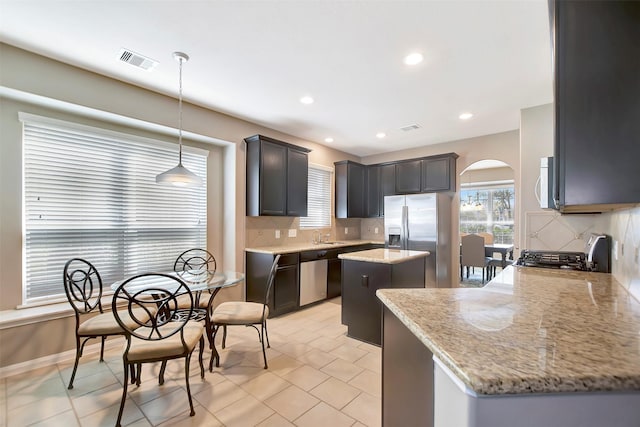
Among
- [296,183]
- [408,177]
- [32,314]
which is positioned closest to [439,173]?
[408,177]

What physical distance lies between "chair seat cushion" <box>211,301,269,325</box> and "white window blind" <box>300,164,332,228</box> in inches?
93.8

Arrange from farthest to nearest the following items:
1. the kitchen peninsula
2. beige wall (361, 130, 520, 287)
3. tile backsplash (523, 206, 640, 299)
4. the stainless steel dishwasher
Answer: beige wall (361, 130, 520, 287) → the stainless steel dishwasher → the kitchen peninsula → tile backsplash (523, 206, 640, 299)

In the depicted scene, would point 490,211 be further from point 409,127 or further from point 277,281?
point 277,281

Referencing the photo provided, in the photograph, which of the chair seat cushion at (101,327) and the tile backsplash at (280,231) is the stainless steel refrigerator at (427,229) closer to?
the tile backsplash at (280,231)

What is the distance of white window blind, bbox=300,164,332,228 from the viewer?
5.14 metres

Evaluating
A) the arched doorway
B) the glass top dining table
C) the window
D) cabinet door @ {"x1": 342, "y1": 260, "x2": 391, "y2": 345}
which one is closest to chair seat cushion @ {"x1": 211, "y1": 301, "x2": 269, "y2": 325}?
the glass top dining table

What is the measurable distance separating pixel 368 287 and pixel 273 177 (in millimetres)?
2038

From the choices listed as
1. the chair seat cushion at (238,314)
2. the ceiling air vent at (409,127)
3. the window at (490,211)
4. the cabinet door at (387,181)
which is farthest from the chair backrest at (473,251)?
the chair seat cushion at (238,314)

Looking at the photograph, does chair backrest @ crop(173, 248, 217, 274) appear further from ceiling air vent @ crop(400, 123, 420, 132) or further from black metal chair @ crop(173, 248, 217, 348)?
ceiling air vent @ crop(400, 123, 420, 132)

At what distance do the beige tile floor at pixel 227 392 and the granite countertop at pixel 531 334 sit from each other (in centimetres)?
120

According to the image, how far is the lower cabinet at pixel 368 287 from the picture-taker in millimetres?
2893

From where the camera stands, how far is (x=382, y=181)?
5605 mm

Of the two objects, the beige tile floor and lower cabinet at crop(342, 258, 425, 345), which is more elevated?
lower cabinet at crop(342, 258, 425, 345)

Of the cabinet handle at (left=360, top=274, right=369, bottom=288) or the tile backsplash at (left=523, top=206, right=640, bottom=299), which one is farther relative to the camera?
the cabinet handle at (left=360, top=274, right=369, bottom=288)
